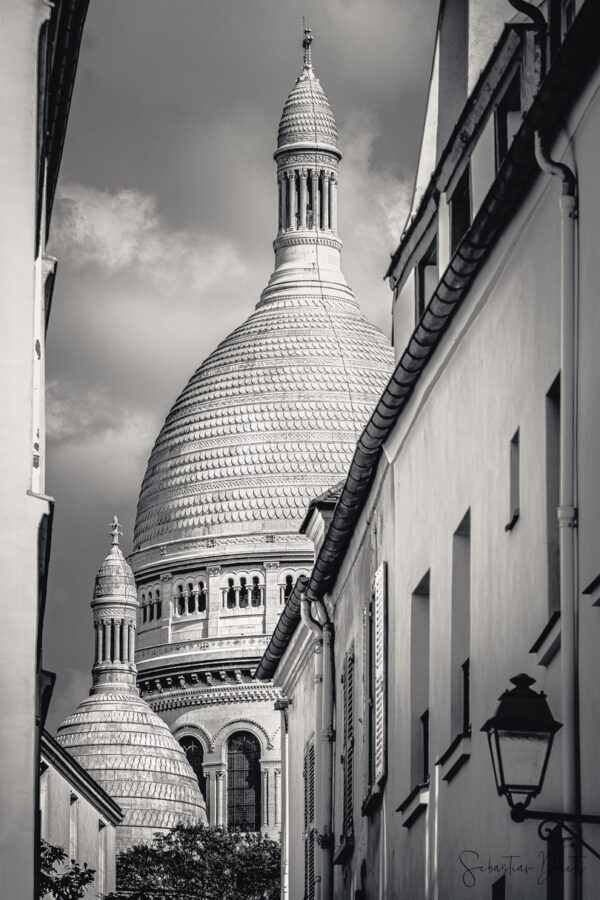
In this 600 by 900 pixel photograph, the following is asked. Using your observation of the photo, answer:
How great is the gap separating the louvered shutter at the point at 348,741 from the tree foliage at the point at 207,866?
1451 inches

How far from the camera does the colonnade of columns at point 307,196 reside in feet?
354

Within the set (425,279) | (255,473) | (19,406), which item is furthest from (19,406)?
(255,473)

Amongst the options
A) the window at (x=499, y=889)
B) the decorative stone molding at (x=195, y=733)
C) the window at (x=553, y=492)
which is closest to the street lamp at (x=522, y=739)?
the window at (x=553, y=492)

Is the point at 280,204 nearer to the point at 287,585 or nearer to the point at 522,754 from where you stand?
the point at 287,585

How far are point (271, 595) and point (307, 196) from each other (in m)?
17.4

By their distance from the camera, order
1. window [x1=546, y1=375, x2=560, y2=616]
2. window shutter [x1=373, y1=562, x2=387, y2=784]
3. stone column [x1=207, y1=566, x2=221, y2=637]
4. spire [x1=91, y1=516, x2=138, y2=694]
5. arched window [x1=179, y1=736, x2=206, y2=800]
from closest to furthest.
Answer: window [x1=546, y1=375, x2=560, y2=616]
window shutter [x1=373, y1=562, x2=387, y2=784]
spire [x1=91, y1=516, x2=138, y2=694]
arched window [x1=179, y1=736, x2=206, y2=800]
stone column [x1=207, y1=566, x2=221, y2=637]

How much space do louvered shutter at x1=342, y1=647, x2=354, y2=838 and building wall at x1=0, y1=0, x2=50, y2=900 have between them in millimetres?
9589

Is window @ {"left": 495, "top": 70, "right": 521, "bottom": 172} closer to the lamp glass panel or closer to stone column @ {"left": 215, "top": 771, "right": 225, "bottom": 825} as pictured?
the lamp glass panel

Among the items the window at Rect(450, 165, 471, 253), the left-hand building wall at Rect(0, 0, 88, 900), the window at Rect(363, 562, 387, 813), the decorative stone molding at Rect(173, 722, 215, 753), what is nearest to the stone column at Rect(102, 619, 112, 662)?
the decorative stone molding at Rect(173, 722, 215, 753)

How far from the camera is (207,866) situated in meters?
66.0

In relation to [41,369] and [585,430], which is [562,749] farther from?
[41,369]

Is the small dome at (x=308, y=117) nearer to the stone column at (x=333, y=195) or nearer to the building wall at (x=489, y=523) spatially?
the stone column at (x=333, y=195)

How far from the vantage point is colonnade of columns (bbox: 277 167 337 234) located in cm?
10775

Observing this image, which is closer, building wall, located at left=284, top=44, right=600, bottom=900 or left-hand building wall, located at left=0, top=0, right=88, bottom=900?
building wall, located at left=284, top=44, right=600, bottom=900
